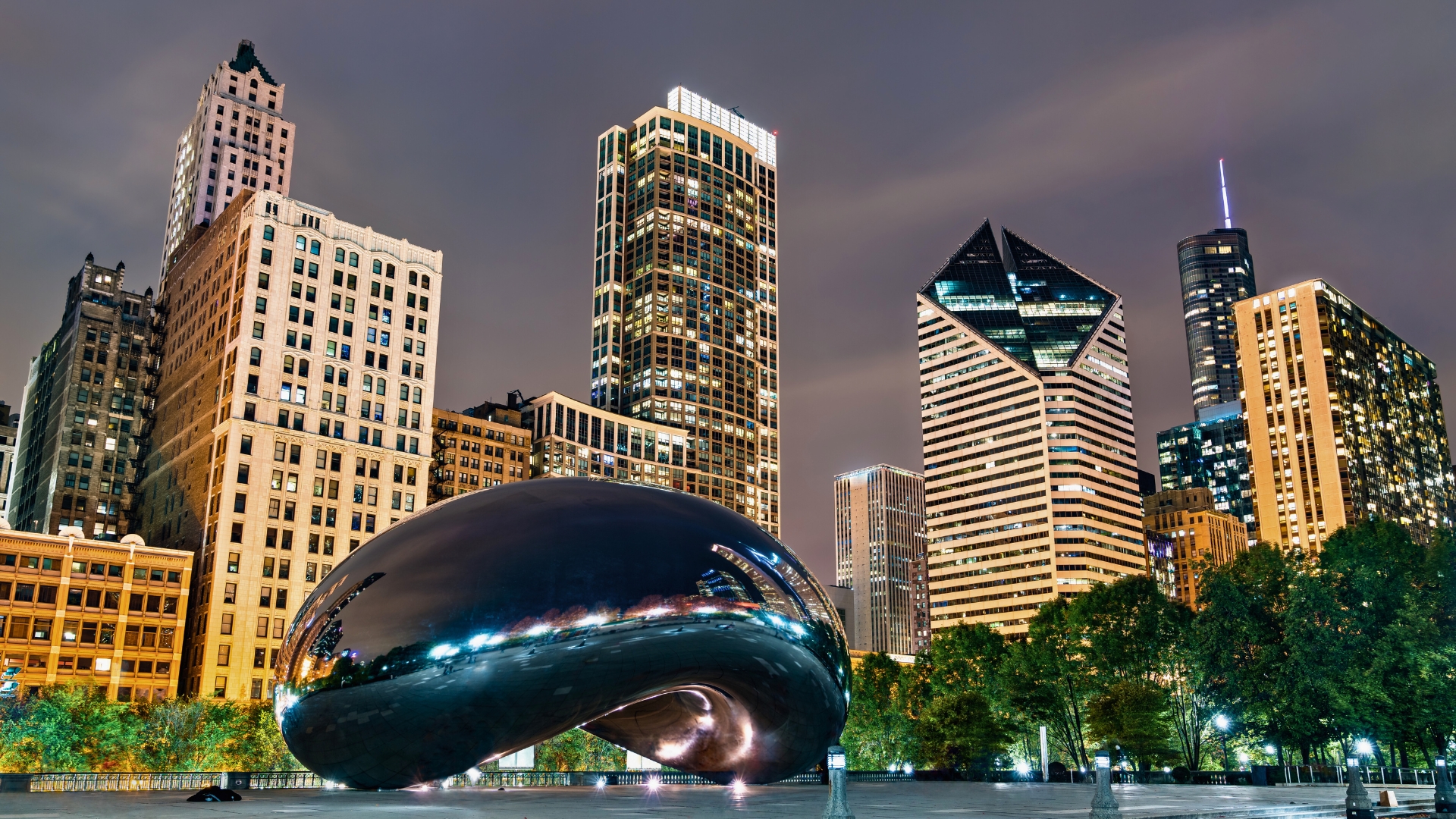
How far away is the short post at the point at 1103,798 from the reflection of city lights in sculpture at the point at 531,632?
10617 millimetres

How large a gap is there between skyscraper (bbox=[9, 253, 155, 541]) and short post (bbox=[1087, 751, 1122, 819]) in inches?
4968

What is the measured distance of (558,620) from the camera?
1034 centimetres

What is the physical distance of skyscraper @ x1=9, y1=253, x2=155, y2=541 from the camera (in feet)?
423

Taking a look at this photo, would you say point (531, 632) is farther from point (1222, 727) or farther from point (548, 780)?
point (1222, 727)

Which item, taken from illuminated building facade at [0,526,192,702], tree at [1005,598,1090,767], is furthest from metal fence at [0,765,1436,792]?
illuminated building facade at [0,526,192,702]

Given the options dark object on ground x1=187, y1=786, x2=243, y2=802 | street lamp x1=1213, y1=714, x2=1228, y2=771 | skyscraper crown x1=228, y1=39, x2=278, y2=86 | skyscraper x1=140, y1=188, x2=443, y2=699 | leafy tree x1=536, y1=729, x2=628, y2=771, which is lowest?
leafy tree x1=536, y1=729, x2=628, y2=771

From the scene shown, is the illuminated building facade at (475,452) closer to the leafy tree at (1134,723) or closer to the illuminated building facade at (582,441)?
the illuminated building facade at (582,441)

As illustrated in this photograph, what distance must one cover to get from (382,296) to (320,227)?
32.1 feet

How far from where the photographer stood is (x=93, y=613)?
316 feet

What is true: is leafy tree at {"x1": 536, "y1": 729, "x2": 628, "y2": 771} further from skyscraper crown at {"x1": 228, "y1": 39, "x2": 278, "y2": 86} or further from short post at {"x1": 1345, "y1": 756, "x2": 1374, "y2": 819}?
skyscraper crown at {"x1": 228, "y1": 39, "x2": 278, "y2": 86}

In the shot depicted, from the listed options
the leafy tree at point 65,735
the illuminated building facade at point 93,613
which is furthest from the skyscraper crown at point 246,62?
the leafy tree at point 65,735

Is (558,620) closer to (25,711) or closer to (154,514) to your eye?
(25,711)

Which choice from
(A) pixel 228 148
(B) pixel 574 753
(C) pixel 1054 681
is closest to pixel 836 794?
(C) pixel 1054 681

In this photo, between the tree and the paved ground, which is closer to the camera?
the paved ground
